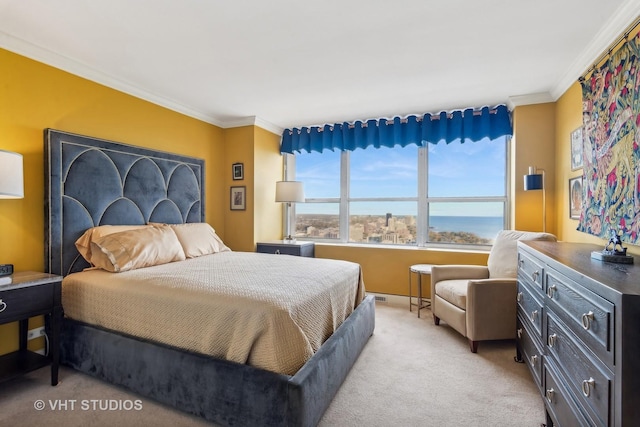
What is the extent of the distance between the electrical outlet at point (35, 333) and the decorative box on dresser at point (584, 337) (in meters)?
3.45

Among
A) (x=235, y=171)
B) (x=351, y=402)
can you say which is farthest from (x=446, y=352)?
(x=235, y=171)

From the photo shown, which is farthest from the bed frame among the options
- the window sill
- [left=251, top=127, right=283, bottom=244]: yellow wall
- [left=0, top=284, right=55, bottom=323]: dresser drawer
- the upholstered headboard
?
the window sill

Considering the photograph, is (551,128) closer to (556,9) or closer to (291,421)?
(556,9)

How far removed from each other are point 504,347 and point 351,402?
5.31ft

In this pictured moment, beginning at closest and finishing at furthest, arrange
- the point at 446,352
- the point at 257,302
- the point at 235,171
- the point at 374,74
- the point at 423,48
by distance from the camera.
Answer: the point at 257,302 → the point at 423,48 → the point at 446,352 → the point at 374,74 → the point at 235,171

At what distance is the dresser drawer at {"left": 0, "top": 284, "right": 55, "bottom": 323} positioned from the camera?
1.87m

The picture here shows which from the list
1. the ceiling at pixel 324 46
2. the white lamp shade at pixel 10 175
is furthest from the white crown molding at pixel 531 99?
the white lamp shade at pixel 10 175

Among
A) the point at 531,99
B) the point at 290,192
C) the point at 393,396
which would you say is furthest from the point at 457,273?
the point at 290,192

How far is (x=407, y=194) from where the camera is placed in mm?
4305

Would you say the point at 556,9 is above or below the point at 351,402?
above

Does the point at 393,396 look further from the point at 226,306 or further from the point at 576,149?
the point at 576,149

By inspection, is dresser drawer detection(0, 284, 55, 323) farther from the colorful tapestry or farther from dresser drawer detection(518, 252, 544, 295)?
the colorful tapestry

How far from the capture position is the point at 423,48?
7.89ft

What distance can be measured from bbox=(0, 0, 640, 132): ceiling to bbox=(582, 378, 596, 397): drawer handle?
6.66 ft
